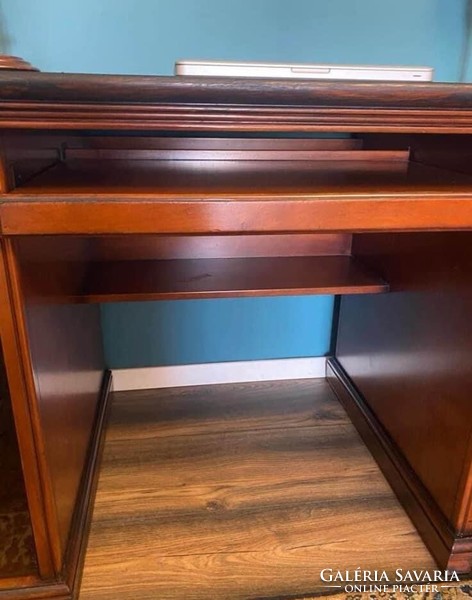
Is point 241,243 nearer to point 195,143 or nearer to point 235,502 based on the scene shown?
point 195,143

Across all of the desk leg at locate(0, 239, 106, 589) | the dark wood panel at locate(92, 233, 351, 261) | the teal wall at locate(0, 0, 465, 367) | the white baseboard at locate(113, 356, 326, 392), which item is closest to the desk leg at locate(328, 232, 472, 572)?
the dark wood panel at locate(92, 233, 351, 261)

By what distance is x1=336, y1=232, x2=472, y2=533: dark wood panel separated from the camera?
2.77 ft

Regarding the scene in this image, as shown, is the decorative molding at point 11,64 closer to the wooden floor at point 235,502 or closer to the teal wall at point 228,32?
the teal wall at point 228,32

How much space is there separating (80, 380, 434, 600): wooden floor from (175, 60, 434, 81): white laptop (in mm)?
837

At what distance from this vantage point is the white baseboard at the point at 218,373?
4.67ft

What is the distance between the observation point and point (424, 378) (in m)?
0.97

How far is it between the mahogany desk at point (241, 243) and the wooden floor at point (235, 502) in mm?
55

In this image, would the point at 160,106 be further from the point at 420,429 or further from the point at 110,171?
the point at 420,429

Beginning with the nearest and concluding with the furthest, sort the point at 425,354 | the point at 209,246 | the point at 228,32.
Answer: the point at 425,354 < the point at 228,32 < the point at 209,246

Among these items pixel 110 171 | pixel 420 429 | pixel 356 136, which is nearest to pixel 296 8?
pixel 356 136

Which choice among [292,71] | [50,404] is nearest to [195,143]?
[292,71]

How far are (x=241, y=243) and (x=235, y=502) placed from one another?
62 cm

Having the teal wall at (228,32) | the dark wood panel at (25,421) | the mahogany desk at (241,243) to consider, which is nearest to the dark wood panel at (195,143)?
the mahogany desk at (241,243)

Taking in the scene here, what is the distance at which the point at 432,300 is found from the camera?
93 cm
